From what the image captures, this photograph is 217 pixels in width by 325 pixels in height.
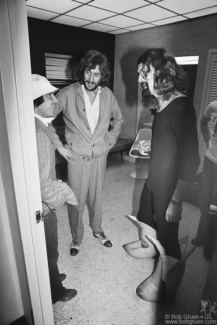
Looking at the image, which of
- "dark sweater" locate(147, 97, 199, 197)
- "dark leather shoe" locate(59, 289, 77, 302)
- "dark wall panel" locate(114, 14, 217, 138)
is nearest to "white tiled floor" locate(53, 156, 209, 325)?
"dark leather shoe" locate(59, 289, 77, 302)

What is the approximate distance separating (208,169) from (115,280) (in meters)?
1.26

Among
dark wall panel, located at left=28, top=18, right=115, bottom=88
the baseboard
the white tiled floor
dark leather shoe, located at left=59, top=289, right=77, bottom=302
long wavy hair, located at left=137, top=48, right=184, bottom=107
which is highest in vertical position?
dark wall panel, located at left=28, top=18, right=115, bottom=88

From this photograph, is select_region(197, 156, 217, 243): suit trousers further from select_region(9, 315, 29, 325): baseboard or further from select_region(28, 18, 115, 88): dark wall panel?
select_region(28, 18, 115, 88): dark wall panel

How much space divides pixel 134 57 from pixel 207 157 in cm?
353

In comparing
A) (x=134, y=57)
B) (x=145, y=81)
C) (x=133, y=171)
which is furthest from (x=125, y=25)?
(x=145, y=81)

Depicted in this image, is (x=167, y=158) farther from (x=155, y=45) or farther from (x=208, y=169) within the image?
(x=155, y=45)

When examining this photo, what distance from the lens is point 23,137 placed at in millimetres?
872

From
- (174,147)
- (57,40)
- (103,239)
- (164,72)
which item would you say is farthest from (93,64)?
(57,40)

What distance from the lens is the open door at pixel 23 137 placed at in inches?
29.8

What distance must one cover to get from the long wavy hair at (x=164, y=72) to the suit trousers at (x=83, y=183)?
0.83 meters

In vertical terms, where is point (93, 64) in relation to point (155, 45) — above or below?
below

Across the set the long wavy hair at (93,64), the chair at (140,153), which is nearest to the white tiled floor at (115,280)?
the chair at (140,153)

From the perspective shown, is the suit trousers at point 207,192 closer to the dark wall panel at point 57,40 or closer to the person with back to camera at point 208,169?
the person with back to camera at point 208,169

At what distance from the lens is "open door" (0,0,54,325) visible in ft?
2.49
